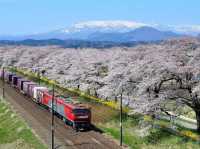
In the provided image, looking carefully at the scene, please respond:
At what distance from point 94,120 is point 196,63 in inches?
658

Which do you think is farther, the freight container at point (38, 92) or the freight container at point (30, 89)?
the freight container at point (30, 89)

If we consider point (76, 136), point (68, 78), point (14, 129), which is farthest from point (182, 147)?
point (68, 78)

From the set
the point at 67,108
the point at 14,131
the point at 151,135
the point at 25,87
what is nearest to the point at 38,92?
the point at 25,87

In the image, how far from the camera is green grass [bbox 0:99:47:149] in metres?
44.4

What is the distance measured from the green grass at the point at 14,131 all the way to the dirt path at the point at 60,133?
2.84ft

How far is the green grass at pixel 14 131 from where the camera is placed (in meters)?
44.4

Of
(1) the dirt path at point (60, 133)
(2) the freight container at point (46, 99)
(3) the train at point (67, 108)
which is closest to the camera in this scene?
(1) the dirt path at point (60, 133)

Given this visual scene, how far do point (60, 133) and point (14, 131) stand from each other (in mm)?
7779

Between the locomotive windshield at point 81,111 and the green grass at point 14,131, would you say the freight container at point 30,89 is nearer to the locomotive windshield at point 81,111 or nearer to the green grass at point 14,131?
the green grass at point 14,131

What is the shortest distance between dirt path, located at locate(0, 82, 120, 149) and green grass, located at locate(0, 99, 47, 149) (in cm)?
86

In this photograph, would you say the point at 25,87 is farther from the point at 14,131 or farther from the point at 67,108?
the point at 67,108

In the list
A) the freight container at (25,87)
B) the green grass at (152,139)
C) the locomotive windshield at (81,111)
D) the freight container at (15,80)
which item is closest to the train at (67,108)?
the locomotive windshield at (81,111)

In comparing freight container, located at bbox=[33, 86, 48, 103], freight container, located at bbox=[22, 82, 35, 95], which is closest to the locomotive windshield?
freight container, located at bbox=[33, 86, 48, 103]

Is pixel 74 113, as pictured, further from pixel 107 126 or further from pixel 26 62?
pixel 26 62
